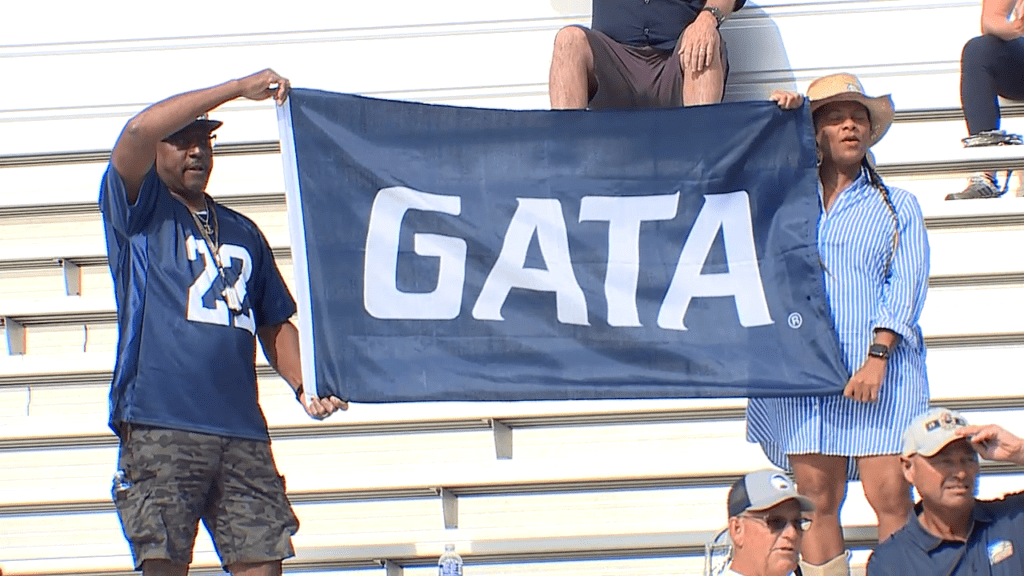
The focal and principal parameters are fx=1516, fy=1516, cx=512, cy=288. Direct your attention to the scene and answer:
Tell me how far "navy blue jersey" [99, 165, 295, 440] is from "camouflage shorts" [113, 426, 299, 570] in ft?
0.14

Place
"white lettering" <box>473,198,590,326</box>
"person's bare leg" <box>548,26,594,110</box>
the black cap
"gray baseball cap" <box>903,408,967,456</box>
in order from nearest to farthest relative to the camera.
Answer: "gray baseball cap" <box>903,408,967,456</box> → the black cap → "white lettering" <box>473,198,590,326</box> → "person's bare leg" <box>548,26,594,110</box>

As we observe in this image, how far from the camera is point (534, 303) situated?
3611 mm

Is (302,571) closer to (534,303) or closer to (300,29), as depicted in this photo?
(534,303)

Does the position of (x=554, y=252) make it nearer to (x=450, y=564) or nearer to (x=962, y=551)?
(x=450, y=564)

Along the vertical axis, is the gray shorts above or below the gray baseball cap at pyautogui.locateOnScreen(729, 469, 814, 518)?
above

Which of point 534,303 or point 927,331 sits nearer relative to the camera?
point 534,303

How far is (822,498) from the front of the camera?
3434mm

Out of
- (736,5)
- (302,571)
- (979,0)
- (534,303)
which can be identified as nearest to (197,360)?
(534,303)

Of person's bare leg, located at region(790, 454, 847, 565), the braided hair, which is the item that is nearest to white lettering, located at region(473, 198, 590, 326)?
person's bare leg, located at region(790, 454, 847, 565)

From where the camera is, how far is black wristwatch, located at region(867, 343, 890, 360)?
11.1ft

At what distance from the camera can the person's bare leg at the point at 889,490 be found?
3.38 m

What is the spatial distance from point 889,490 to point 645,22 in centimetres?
180

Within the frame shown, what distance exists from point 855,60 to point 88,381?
9.09 feet

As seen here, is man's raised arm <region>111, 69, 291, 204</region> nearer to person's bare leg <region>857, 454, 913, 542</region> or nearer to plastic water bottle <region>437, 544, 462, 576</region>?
plastic water bottle <region>437, 544, 462, 576</region>
